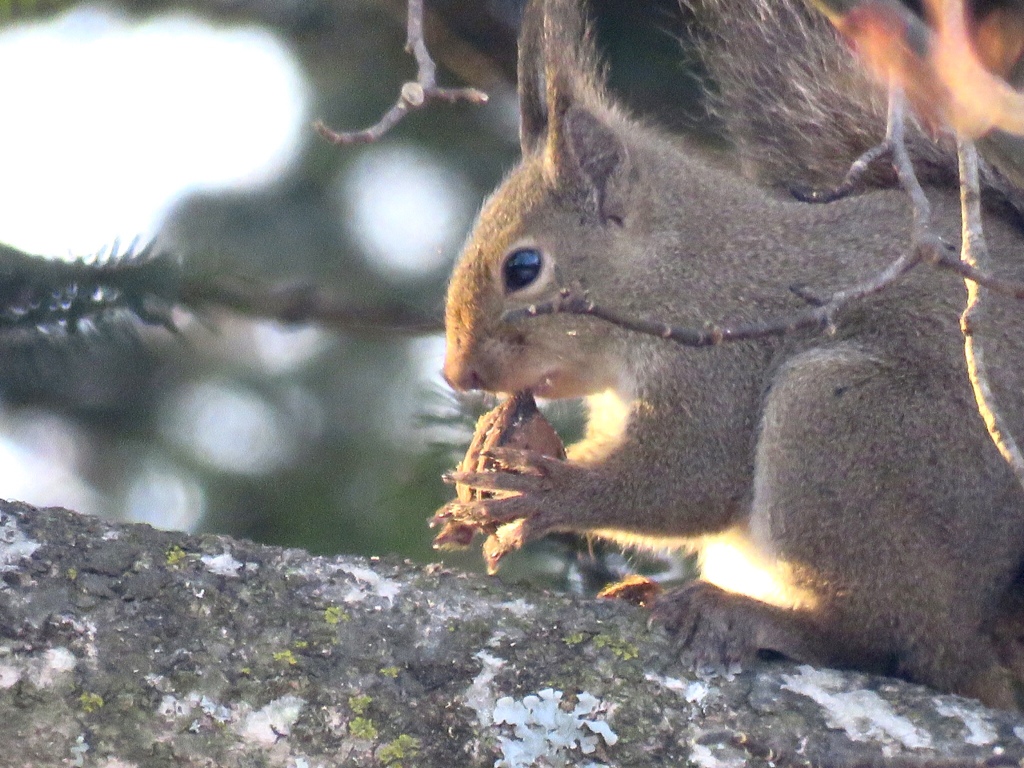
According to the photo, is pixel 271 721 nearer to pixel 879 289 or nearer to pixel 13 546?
pixel 13 546

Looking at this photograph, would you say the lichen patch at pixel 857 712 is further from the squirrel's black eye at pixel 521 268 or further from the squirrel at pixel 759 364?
the squirrel's black eye at pixel 521 268

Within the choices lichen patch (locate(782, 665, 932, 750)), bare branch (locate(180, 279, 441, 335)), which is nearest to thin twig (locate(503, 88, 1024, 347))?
lichen patch (locate(782, 665, 932, 750))

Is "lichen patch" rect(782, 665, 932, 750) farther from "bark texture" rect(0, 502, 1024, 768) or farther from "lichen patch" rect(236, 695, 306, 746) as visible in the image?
"lichen patch" rect(236, 695, 306, 746)

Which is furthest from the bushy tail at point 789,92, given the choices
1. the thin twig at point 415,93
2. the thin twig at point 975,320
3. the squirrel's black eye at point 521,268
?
the thin twig at point 975,320

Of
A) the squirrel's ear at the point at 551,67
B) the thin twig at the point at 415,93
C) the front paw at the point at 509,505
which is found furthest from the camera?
the squirrel's ear at the point at 551,67

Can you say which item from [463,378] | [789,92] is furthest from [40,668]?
[789,92]

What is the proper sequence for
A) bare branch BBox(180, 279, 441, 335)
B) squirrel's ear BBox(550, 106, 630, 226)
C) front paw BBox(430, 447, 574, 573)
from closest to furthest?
front paw BBox(430, 447, 574, 573) < squirrel's ear BBox(550, 106, 630, 226) < bare branch BBox(180, 279, 441, 335)

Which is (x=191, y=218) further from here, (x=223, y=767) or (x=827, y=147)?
(x=223, y=767)
